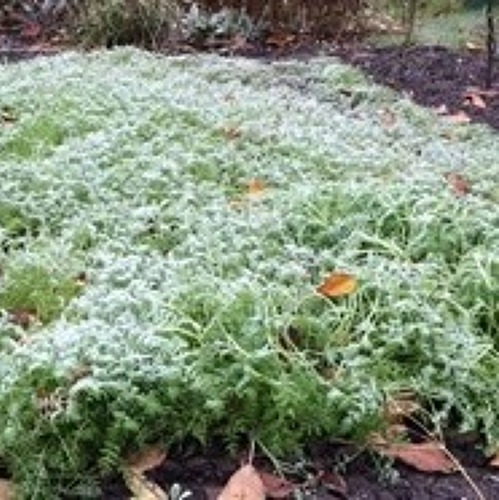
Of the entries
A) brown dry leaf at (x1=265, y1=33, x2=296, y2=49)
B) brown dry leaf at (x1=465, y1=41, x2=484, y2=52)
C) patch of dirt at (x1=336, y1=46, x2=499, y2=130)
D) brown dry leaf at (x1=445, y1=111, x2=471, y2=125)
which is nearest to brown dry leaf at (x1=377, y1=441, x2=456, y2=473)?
brown dry leaf at (x1=445, y1=111, x2=471, y2=125)

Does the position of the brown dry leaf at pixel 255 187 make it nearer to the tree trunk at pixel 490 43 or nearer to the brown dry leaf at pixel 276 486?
the brown dry leaf at pixel 276 486

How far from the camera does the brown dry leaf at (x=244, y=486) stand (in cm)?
222

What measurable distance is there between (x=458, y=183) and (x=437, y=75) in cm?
364

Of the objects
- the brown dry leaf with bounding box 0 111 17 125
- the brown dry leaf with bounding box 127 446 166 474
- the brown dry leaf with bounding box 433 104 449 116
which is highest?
the brown dry leaf with bounding box 127 446 166 474

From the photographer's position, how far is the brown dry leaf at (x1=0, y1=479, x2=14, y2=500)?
7.24 ft

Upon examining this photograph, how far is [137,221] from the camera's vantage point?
3385mm

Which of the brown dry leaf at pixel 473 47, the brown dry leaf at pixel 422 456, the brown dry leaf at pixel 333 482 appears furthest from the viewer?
the brown dry leaf at pixel 473 47

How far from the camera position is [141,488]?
7.24ft

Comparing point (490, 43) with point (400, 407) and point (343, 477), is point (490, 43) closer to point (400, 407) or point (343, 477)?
point (400, 407)

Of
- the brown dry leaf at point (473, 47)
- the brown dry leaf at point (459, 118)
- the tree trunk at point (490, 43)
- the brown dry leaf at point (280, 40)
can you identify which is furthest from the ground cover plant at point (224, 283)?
the brown dry leaf at point (280, 40)

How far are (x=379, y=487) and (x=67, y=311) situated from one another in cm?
79

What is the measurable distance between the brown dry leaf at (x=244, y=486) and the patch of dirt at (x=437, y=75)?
14.1ft

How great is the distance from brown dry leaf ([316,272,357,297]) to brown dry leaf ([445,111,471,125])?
10.9 ft

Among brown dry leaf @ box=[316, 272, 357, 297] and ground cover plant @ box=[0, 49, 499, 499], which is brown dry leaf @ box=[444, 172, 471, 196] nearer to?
ground cover plant @ box=[0, 49, 499, 499]
